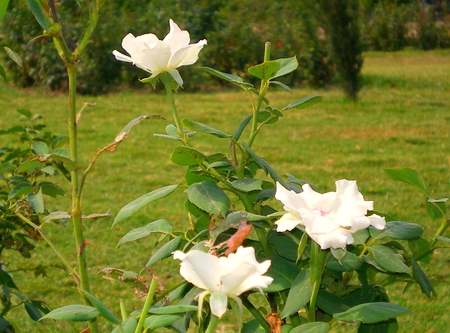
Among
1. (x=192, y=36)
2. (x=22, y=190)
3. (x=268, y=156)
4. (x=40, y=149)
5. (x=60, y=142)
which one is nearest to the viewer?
(x=22, y=190)

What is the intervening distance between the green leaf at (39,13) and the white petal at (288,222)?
1.42 ft

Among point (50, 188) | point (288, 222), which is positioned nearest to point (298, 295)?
point (288, 222)

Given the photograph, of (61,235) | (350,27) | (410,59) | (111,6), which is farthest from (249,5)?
(61,235)

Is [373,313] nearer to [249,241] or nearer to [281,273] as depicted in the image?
[281,273]

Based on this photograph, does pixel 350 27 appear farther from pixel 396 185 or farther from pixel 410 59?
pixel 410 59

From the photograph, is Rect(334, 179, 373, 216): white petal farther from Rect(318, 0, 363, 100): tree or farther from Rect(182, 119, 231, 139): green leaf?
Rect(318, 0, 363, 100): tree

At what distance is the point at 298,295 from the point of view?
2.55 feet

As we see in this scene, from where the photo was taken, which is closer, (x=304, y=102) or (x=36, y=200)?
(x=304, y=102)

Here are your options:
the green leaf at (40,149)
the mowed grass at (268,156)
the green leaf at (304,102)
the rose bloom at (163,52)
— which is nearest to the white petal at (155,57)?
the rose bloom at (163,52)

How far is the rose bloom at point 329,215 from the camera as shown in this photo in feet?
2.15

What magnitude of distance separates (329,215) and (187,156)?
0.29 meters

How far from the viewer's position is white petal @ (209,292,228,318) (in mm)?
587

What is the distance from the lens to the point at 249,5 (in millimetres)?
10320

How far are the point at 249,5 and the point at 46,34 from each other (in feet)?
32.0
